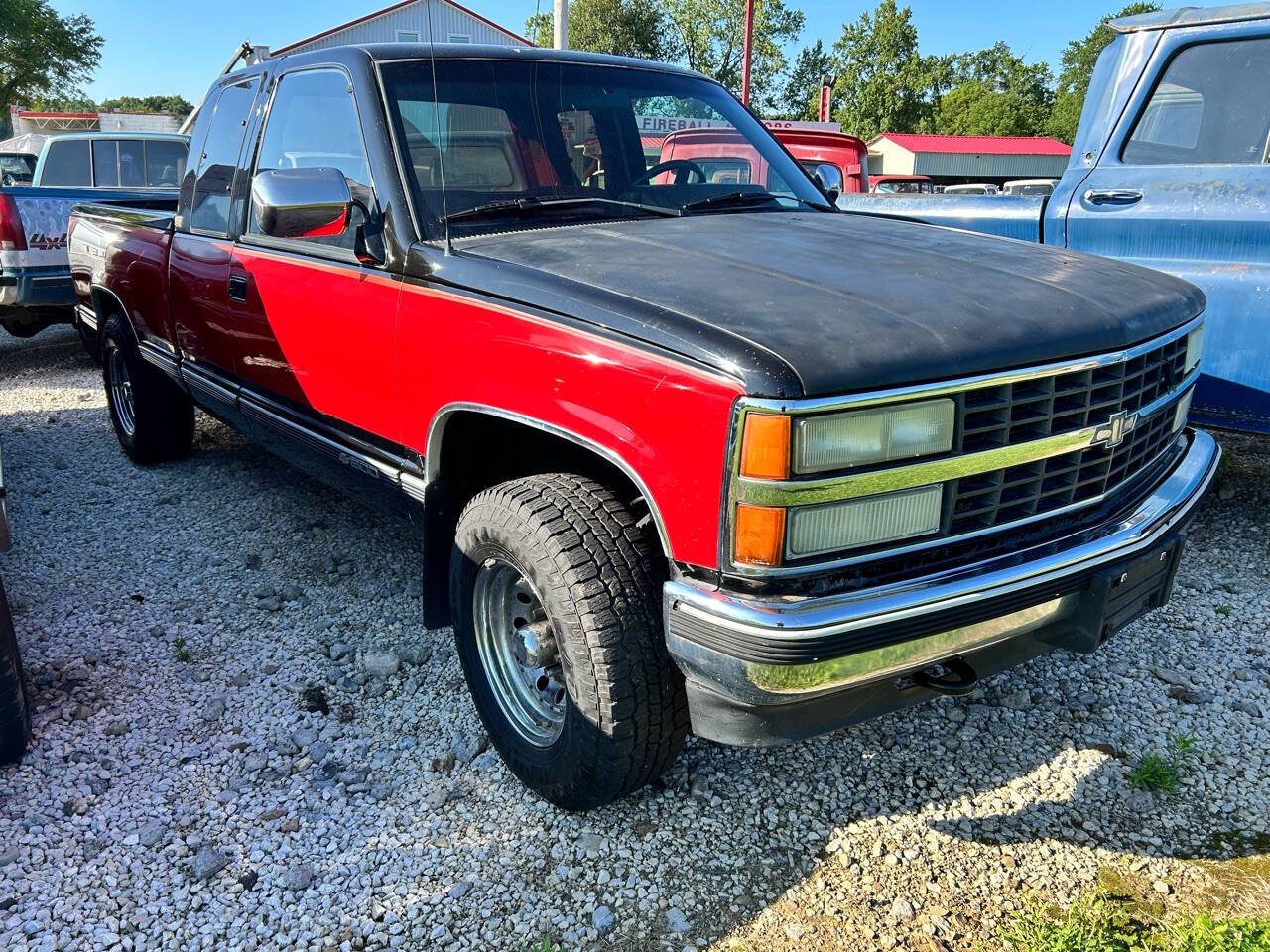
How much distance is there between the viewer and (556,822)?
8.24 ft

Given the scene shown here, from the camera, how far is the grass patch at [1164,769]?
8.66 ft

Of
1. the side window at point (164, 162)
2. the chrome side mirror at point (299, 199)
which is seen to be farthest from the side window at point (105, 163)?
the chrome side mirror at point (299, 199)

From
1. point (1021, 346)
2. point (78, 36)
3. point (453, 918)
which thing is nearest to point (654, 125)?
point (1021, 346)

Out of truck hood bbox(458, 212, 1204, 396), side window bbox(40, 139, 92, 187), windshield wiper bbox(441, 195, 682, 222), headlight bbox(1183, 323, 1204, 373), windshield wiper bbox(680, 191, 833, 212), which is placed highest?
side window bbox(40, 139, 92, 187)

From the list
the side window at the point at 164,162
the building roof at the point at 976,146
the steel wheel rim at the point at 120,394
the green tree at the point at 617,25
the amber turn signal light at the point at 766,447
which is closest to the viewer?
the amber turn signal light at the point at 766,447

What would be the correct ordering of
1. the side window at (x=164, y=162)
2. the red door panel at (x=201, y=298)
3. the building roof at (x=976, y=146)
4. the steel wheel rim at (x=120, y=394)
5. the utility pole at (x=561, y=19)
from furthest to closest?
the building roof at (x=976, y=146), the utility pole at (x=561, y=19), the side window at (x=164, y=162), the steel wheel rim at (x=120, y=394), the red door panel at (x=201, y=298)

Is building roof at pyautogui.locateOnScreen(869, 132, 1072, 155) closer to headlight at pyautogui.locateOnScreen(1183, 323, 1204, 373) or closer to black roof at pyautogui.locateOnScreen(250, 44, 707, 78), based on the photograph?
black roof at pyautogui.locateOnScreen(250, 44, 707, 78)

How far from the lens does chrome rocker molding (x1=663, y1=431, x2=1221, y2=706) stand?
1.85 metres

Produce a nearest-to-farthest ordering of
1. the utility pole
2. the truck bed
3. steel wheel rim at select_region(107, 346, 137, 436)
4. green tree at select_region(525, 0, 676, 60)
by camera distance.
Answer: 1. the truck bed
2. steel wheel rim at select_region(107, 346, 137, 436)
3. the utility pole
4. green tree at select_region(525, 0, 676, 60)

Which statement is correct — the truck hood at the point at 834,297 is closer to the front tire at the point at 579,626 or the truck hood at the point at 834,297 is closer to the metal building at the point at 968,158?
the front tire at the point at 579,626

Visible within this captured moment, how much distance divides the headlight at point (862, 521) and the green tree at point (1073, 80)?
65.7 metres

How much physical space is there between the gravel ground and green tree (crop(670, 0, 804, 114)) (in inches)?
2357

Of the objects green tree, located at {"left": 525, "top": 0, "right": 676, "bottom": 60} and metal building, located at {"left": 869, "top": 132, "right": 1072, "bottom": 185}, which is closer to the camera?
metal building, located at {"left": 869, "top": 132, "right": 1072, "bottom": 185}

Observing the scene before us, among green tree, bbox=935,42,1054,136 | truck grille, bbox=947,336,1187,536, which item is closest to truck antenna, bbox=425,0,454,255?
truck grille, bbox=947,336,1187,536
